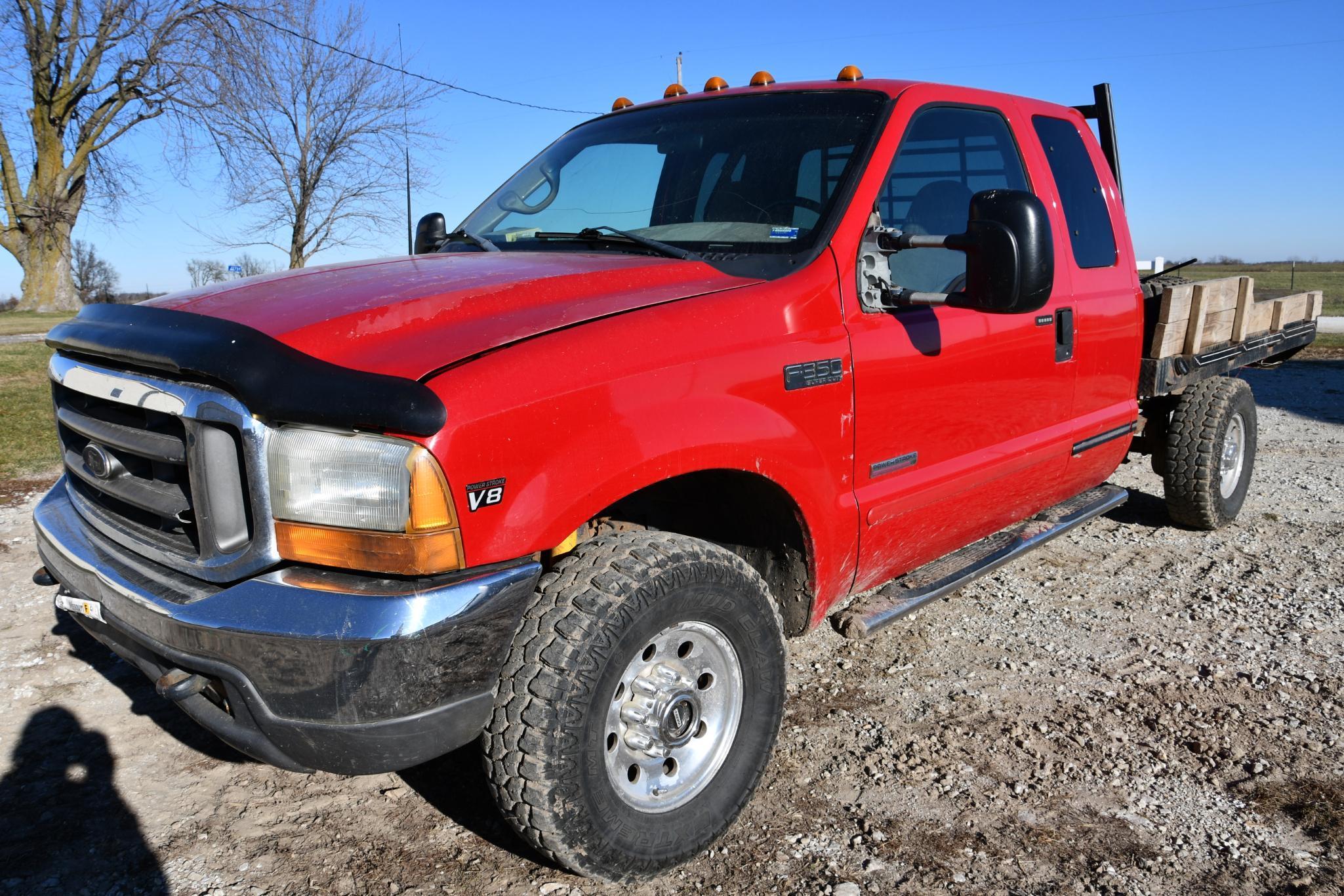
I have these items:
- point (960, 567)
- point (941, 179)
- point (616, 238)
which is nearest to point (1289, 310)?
point (941, 179)

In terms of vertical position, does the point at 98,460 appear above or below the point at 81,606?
above

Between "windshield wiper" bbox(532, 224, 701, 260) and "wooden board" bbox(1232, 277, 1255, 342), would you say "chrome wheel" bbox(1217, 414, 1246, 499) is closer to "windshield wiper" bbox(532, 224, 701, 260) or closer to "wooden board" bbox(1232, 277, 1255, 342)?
"wooden board" bbox(1232, 277, 1255, 342)

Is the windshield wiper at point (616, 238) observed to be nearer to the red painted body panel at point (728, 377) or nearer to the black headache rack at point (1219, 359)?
the red painted body panel at point (728, 377)

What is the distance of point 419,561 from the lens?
6.58 ft

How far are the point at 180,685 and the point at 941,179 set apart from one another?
2.85 meters

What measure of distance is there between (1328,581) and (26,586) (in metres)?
5.95

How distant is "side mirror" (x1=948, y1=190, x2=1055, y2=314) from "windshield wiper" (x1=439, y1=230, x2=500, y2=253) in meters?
1.59

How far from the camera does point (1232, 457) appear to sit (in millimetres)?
5535

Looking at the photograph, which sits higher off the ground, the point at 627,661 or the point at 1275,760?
the point at 627,661

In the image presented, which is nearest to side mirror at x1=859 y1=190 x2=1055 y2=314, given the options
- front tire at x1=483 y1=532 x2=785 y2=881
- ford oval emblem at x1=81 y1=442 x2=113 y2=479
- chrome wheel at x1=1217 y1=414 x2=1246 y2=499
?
front tire at x1=483 y1=532 x2=785 y2=881

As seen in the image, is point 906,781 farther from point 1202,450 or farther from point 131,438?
point 1202,450

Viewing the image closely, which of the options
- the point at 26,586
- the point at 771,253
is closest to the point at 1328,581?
the point at 771,253

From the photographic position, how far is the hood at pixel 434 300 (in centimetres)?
219

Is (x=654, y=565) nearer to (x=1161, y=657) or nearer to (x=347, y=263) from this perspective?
(x=347, y=263)
